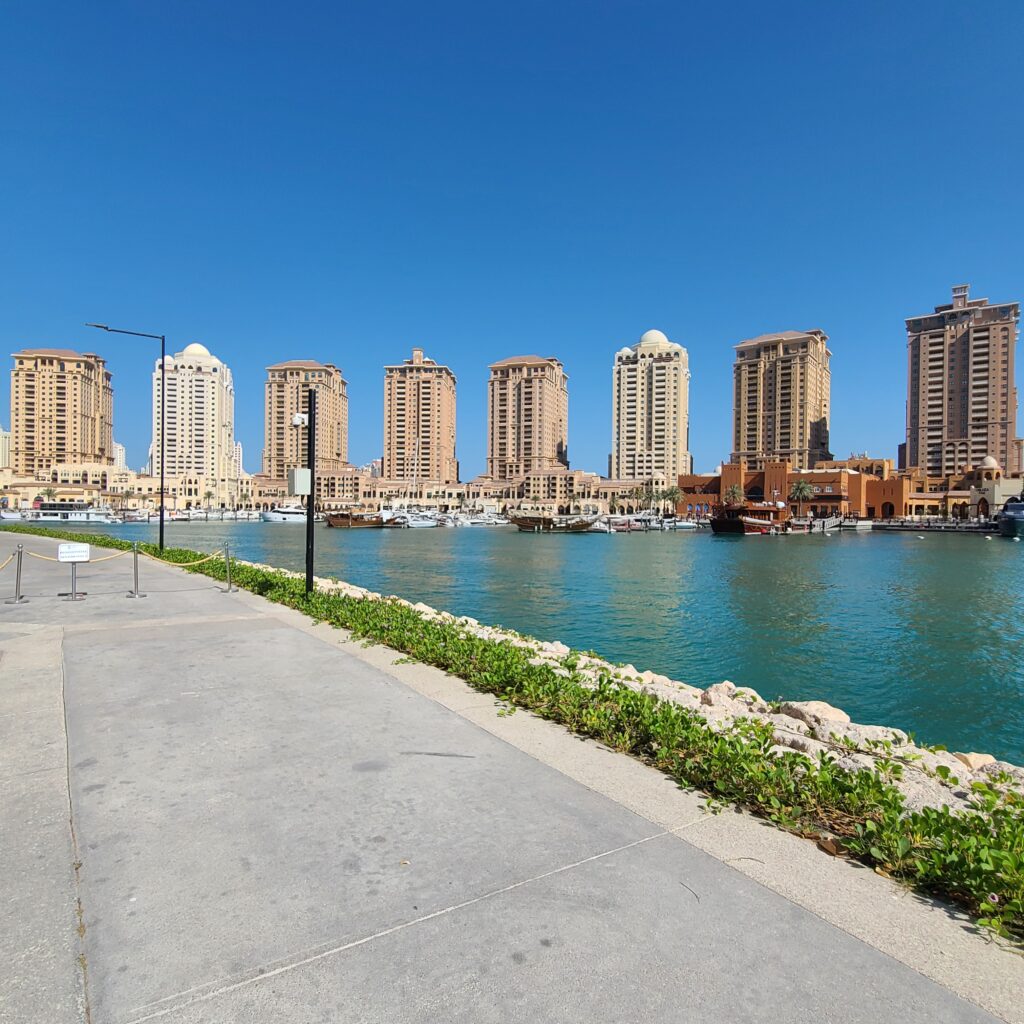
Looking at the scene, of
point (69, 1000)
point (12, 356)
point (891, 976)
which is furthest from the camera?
point (12, 356)

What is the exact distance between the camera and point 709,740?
5496 millimetres

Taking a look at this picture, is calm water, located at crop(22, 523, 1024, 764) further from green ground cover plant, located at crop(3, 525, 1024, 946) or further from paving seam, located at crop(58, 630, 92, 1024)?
paving seam, located at crop(58, 630, 92, 1024)

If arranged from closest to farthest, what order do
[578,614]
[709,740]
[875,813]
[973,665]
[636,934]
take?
[636,934] → [875,813] → [709,740] → [973,665] → [578,614]

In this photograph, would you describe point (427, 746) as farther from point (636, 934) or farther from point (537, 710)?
point (636, 934)

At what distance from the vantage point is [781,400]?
182m

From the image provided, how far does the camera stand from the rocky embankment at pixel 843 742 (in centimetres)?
530

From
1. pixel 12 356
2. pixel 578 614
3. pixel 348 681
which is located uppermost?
pixel 12 356

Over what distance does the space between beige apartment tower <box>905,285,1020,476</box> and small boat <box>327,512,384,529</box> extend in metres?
149

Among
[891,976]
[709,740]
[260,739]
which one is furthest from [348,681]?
[891,976]

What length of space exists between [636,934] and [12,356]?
25241 cm

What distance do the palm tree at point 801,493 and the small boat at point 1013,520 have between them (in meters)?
39.8

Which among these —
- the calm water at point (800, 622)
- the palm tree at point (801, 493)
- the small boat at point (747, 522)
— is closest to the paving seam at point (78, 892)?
the calm water at point (800, 622)

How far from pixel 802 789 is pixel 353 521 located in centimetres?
13235

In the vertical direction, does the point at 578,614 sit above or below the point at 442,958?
below
